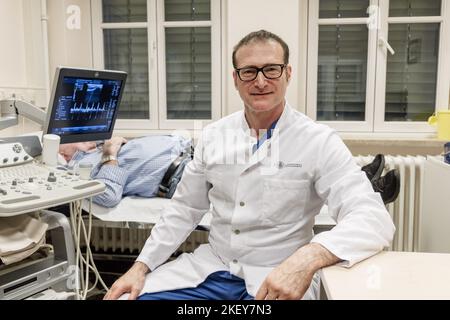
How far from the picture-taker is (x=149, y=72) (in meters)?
2.99

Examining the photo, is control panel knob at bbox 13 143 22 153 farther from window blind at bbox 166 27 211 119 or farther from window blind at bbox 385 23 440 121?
window blind at bbox 385 23 440 121

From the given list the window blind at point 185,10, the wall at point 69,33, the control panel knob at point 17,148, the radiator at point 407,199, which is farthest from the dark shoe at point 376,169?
the wall at point 69,33

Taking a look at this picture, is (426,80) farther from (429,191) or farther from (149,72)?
(149,72)

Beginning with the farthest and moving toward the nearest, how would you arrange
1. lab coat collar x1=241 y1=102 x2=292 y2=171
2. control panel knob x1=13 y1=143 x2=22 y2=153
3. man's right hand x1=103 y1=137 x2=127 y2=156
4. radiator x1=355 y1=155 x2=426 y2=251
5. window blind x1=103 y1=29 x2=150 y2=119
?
1. window blind x1=103 y1=29 x2=150 y2=119
2. radiator x1=355 y1=155 x2=426 y2=251
3. man's right hand x1=103 y1=137 x2=127 y2=156
4. control panel knob x1=13 y1=143 x2=22 y2=153
5. lab coat collar x1=241 y1=102 x2=292 y2=171

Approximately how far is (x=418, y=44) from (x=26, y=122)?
2.62m

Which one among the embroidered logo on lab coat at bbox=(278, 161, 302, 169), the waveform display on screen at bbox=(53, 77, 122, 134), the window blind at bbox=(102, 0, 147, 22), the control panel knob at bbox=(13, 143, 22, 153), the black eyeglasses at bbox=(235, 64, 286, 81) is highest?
the window blind at bbox=(102, 0, 147, 22)

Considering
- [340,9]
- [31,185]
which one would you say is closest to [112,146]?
[31,185]

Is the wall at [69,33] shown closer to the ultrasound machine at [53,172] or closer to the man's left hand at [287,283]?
the ultrasound machine at [53,172]

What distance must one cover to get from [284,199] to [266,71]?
1.29 feet

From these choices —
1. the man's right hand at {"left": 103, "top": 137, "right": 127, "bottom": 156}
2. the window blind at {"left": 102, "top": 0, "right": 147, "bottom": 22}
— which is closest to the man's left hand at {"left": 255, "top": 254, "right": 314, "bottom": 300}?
the man's right hand at {"left": 103, "top": 137, "right": 127, "bottom": 156}

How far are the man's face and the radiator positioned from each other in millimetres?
1300

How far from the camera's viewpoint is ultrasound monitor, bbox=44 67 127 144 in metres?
1.61
